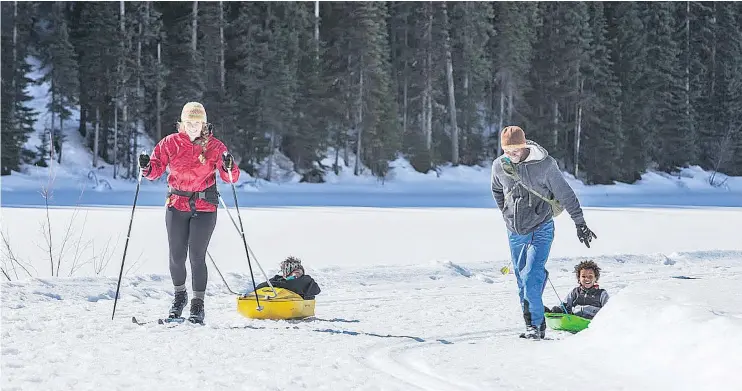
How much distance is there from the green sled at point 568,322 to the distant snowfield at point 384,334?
0.18 meters

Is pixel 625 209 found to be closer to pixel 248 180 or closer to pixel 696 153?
pixel 248 180

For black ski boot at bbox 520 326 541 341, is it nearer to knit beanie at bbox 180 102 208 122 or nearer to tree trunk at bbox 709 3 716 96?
knit beanie at bbox 180 102 208 122

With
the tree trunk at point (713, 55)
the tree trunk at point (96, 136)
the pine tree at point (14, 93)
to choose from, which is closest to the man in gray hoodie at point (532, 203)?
the pine tree at point (14, 93)

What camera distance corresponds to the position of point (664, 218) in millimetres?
23625

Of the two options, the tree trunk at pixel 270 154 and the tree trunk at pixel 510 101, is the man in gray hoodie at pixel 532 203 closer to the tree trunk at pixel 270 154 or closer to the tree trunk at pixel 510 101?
the tree trunk at pixel 270 154

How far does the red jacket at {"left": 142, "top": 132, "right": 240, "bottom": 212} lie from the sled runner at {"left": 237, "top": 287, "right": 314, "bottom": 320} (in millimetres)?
927

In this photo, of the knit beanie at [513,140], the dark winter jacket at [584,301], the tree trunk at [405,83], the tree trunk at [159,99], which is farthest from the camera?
the tree trunk at [405,83]

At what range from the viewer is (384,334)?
21.7ft

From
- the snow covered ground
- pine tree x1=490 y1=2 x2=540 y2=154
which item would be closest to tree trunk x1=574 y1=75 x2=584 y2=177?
pine tree x1=490 y1=2 x2=540 y2=154

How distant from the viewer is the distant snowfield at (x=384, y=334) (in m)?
4.70

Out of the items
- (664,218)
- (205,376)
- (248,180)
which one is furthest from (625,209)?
(205,376)

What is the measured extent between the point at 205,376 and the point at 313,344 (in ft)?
4.18

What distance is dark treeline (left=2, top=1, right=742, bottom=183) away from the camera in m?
38.3

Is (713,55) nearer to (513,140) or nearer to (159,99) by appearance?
(159,99)
